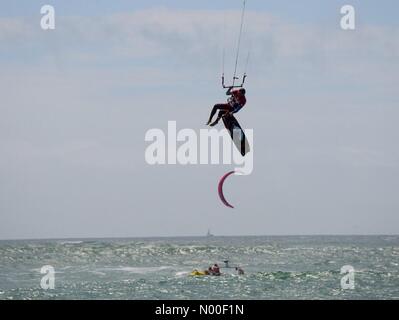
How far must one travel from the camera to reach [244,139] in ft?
67.2

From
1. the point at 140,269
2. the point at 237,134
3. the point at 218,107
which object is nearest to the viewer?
the point at 237,134

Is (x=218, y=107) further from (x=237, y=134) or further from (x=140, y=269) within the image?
(x=140, y=269)

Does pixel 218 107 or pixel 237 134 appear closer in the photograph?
pixel 237 134

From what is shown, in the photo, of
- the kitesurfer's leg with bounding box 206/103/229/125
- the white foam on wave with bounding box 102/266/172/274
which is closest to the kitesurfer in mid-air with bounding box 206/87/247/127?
the kitesurfer's leg with bounding box 206/103/229/125

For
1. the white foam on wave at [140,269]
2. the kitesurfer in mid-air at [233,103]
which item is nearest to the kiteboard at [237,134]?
the kitesurfer in mid-air at [233,103]

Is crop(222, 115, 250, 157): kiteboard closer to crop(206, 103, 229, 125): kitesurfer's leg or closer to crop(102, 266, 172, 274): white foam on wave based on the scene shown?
crop(206, 103, 229, 125): kitesurfer's leg

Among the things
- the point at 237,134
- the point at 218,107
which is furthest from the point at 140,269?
the point at 237,134

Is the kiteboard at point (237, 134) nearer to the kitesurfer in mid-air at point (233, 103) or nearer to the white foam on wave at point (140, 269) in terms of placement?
the kitesurfer in mid-air at point (233, 103)

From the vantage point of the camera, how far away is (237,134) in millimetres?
20609

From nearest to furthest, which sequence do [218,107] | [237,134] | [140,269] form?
[237,134], [218,107], [140,269]

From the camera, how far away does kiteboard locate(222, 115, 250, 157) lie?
66.9 ft

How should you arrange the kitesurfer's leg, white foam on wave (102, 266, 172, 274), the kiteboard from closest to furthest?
1. the kiteboard
2. the kitesurfer's leg
3. white foam on wave (102, 266, 172, 274)
